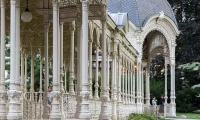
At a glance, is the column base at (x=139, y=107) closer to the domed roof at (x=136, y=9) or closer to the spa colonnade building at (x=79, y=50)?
the spa colonnade building at (x=79, y=50)

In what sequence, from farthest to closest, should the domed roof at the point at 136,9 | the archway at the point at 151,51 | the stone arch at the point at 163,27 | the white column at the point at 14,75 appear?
1. the archway at the point at 151,51
2. the stone arch at the point at 163,27
3. the domed roof at the point at 136,9
4. the white column at the point at 14,75

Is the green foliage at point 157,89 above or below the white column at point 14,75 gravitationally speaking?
below

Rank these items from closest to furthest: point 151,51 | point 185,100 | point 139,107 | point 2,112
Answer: point 2,112 < point 139,107 < point 151,51 < point 185,100

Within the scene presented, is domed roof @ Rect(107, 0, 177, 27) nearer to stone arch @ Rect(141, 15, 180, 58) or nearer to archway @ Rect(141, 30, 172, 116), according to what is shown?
stone arch @ Rect(141, 15, 180, 58)

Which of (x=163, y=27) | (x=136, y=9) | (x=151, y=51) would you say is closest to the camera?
(x=136, y=9)

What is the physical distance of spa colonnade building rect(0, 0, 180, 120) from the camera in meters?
15.2

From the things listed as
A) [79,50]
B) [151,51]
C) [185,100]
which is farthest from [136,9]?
[79,50]

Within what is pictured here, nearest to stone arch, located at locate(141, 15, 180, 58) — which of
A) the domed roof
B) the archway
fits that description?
the domed roof

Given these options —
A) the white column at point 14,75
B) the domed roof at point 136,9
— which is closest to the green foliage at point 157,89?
the domed roof at point 136,9

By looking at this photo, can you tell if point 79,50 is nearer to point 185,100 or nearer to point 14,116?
point 14,116

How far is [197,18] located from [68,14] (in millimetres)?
38918

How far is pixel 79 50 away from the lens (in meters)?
18.4

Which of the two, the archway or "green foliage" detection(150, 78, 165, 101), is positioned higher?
the archway

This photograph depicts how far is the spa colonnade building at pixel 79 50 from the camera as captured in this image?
15.2 meters
